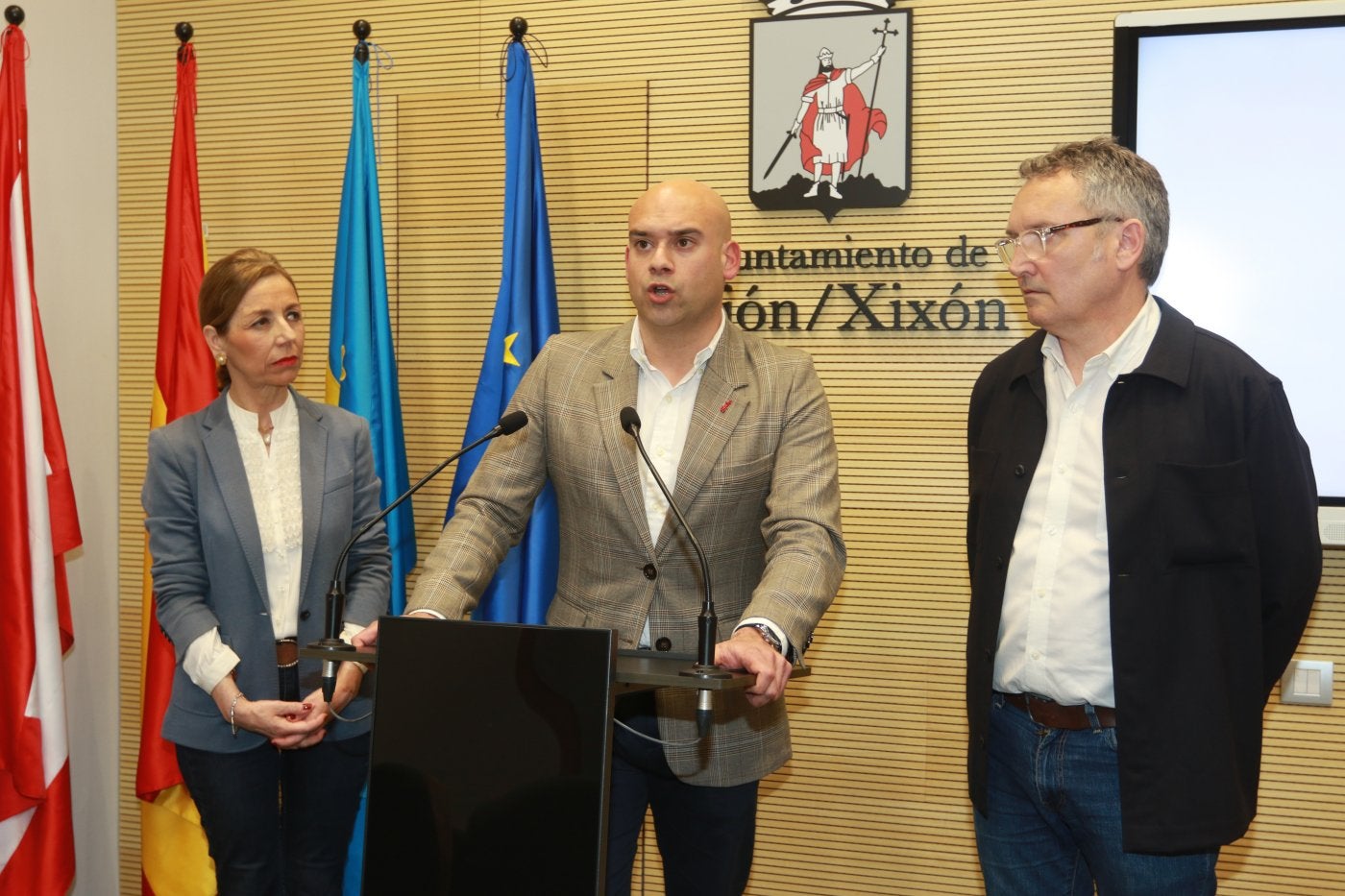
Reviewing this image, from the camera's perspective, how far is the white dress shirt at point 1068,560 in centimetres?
204

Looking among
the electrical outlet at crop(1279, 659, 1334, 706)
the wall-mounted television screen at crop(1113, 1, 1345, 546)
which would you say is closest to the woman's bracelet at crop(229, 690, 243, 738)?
the wall-mounted television screen at crop(1113, 1, 1345, 546)

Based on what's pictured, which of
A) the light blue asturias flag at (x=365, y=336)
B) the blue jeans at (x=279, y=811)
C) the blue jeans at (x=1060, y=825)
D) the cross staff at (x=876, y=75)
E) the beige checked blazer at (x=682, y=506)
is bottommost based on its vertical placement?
the blue jeans at (x=279, y=811)

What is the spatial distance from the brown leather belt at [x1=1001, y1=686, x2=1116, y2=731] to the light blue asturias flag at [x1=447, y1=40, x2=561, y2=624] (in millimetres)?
1568

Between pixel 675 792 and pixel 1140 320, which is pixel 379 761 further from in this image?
pixel 1140 320

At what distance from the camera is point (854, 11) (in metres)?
3.41

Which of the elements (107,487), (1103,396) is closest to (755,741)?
(1103,396)

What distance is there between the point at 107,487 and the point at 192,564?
5.22ft

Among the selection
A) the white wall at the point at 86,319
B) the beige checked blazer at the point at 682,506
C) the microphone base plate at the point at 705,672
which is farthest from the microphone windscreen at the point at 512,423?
the white wall at the point at 86,319

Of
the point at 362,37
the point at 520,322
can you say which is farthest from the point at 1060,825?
the point at 362,37

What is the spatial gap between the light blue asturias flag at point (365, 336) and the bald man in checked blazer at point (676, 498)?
1220 millimetres

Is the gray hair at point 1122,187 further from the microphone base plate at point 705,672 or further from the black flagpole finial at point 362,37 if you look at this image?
the black flagpole finial at point 362,37

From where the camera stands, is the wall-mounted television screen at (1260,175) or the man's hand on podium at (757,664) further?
the wall-mounted television screen at (1260,175)

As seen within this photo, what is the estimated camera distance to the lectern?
1.59 meters

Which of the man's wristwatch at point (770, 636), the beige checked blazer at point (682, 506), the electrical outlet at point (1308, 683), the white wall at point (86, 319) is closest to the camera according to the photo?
the man's wristwatch at point (770, 636)
